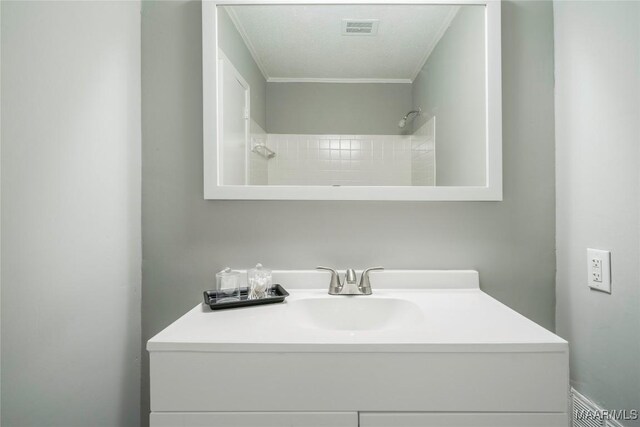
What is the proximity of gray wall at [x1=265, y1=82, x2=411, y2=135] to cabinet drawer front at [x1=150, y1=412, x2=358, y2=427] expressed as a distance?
2.65 feet

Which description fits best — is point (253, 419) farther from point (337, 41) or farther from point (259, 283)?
point (337, 41)

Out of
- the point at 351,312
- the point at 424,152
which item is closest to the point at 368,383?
the point at 351,312

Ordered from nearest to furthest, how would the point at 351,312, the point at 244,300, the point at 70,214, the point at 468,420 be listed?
the point at 468,420 < the point at 70,214 < the point at 244,300 < the point at 351,312

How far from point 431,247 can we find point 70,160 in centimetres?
109

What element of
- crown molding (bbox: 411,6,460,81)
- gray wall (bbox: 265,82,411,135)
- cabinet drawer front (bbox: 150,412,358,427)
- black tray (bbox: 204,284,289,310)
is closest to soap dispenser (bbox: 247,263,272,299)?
black tray (bbox: 204,284,289,310)

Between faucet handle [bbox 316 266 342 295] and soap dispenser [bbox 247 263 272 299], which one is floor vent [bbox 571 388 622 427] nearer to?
faucet handle [bbox 316 266 342 295]

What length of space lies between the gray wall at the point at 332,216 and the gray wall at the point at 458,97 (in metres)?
0.10

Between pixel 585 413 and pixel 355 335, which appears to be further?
pixel 585 413

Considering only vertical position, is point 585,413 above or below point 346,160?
below

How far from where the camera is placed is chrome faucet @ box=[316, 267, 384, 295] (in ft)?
3.61

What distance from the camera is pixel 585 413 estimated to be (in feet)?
3.36

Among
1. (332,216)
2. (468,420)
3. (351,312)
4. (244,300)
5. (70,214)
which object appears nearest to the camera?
(468,420)

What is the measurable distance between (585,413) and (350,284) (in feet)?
2.58

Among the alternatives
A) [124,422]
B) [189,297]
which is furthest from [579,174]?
[124,422]
